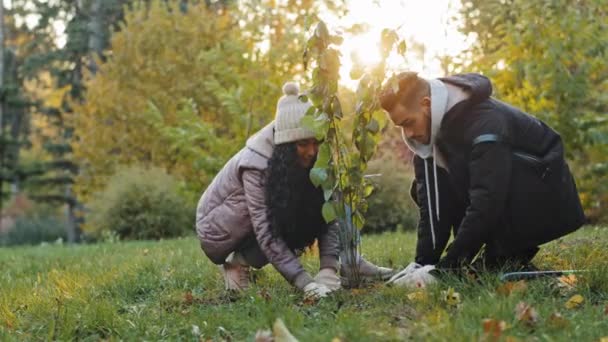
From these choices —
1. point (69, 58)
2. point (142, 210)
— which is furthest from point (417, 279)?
point (69, 58)

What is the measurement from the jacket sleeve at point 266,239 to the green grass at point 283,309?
116 millimetres

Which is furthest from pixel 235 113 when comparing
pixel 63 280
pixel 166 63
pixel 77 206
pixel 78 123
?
pixel 77 206

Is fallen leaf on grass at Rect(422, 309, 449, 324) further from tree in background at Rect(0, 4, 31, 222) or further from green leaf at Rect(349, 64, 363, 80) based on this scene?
tree in background at Rect(0, 4, 31, 222)

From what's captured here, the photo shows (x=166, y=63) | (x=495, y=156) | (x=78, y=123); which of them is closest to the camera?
(x=495, y=156)

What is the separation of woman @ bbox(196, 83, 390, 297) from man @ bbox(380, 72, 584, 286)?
522 millimetres

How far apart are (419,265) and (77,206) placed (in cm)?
2051

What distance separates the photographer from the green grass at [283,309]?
9.88ft

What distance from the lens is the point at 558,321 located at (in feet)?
9.91

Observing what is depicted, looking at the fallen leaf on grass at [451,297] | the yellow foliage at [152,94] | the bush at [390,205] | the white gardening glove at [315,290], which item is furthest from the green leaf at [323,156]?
the yellow foliage at [152,94]

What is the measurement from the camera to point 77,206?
23516mm

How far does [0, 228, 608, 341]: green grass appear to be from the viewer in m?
3.01

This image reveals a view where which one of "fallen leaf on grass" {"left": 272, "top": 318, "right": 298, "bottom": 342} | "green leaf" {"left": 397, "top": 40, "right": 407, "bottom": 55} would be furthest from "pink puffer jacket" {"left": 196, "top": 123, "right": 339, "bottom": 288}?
"fallen leaf on grass" {"left": 272, "top": 318, "right": 298, "bottom": 342}

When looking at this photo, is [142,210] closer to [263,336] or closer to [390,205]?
[390,205]

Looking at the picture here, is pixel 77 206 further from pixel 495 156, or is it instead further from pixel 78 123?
pixel 495 156
